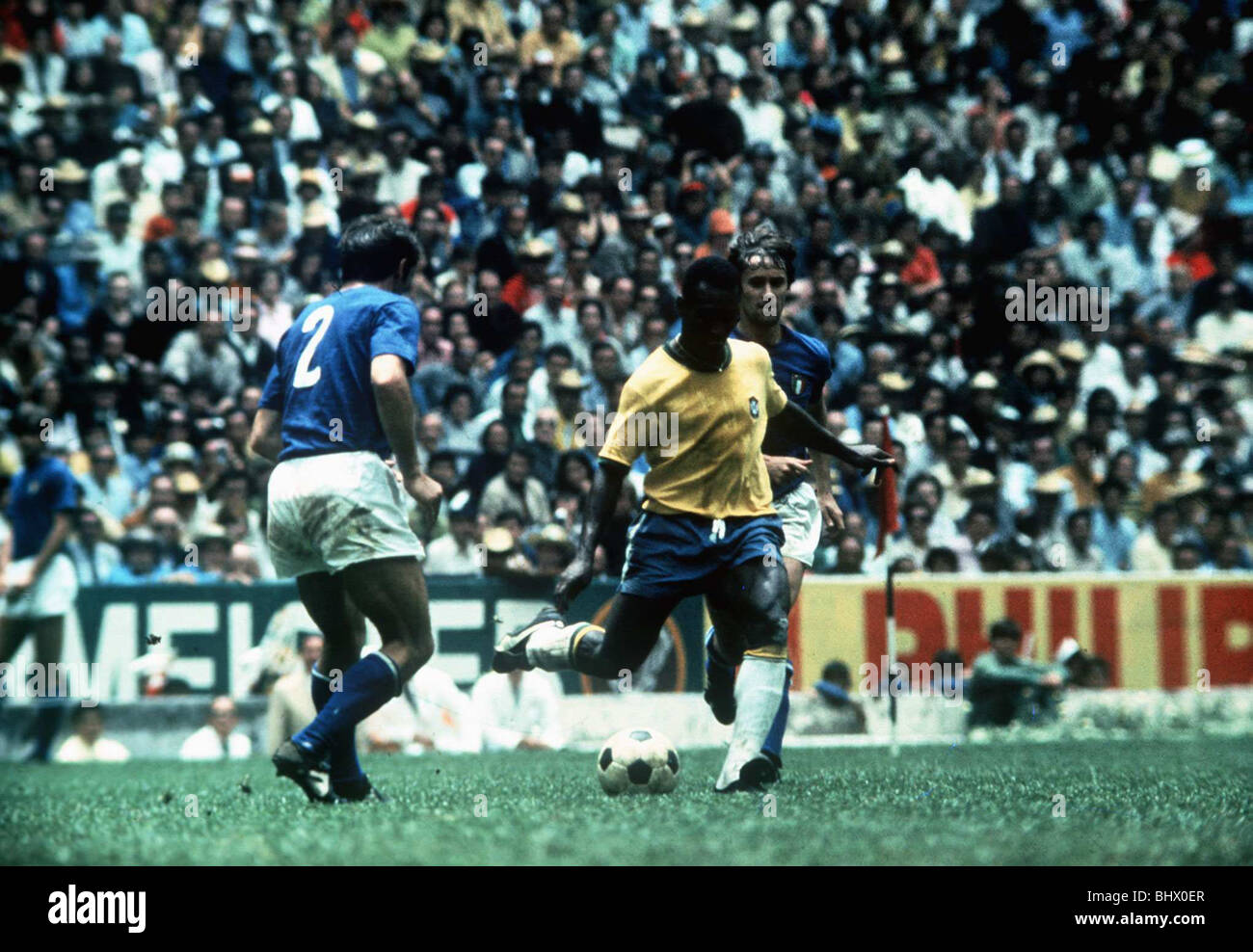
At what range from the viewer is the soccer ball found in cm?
799

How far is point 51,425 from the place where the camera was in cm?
1369

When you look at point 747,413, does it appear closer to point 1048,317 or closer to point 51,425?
point 51,425

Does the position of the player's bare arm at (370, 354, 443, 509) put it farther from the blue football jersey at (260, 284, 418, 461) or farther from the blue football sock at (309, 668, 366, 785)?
the blue football sock at (309, 668, 366, 785)

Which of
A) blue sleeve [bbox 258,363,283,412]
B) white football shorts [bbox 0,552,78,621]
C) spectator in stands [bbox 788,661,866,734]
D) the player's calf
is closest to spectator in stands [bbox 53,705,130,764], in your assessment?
white football shorts [bbox 0,552,78,621]

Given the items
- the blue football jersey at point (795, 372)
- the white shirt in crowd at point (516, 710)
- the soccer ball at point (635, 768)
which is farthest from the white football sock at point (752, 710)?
the white shirt in crowd at point (516, 710)

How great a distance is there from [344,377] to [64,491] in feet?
20.0

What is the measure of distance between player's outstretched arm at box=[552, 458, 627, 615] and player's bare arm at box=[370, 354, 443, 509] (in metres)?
0.71

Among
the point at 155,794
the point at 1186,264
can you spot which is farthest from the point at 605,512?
the point at 1186,264

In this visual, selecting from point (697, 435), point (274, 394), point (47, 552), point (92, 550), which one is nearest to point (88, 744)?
point (47, 552)

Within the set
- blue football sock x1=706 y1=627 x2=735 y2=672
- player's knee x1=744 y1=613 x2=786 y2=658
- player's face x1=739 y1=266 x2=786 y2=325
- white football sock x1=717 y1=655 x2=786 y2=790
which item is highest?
player's face x1=739 y1=266 x2=786 y2=325

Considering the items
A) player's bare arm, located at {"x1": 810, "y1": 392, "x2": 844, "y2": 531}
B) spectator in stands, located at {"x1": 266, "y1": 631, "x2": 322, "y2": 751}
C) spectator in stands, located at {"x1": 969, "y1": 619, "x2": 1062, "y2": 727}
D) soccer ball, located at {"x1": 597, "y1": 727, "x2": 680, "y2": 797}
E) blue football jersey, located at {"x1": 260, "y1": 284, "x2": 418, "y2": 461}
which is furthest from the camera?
spectator in stands, located at {"x1": 969, "y1": 619, "x2": 1062, "y2": 727}

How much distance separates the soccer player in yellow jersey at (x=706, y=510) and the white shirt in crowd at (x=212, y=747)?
5.78 m

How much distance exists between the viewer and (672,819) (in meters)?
6.73

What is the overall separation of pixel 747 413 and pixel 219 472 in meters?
7.05
